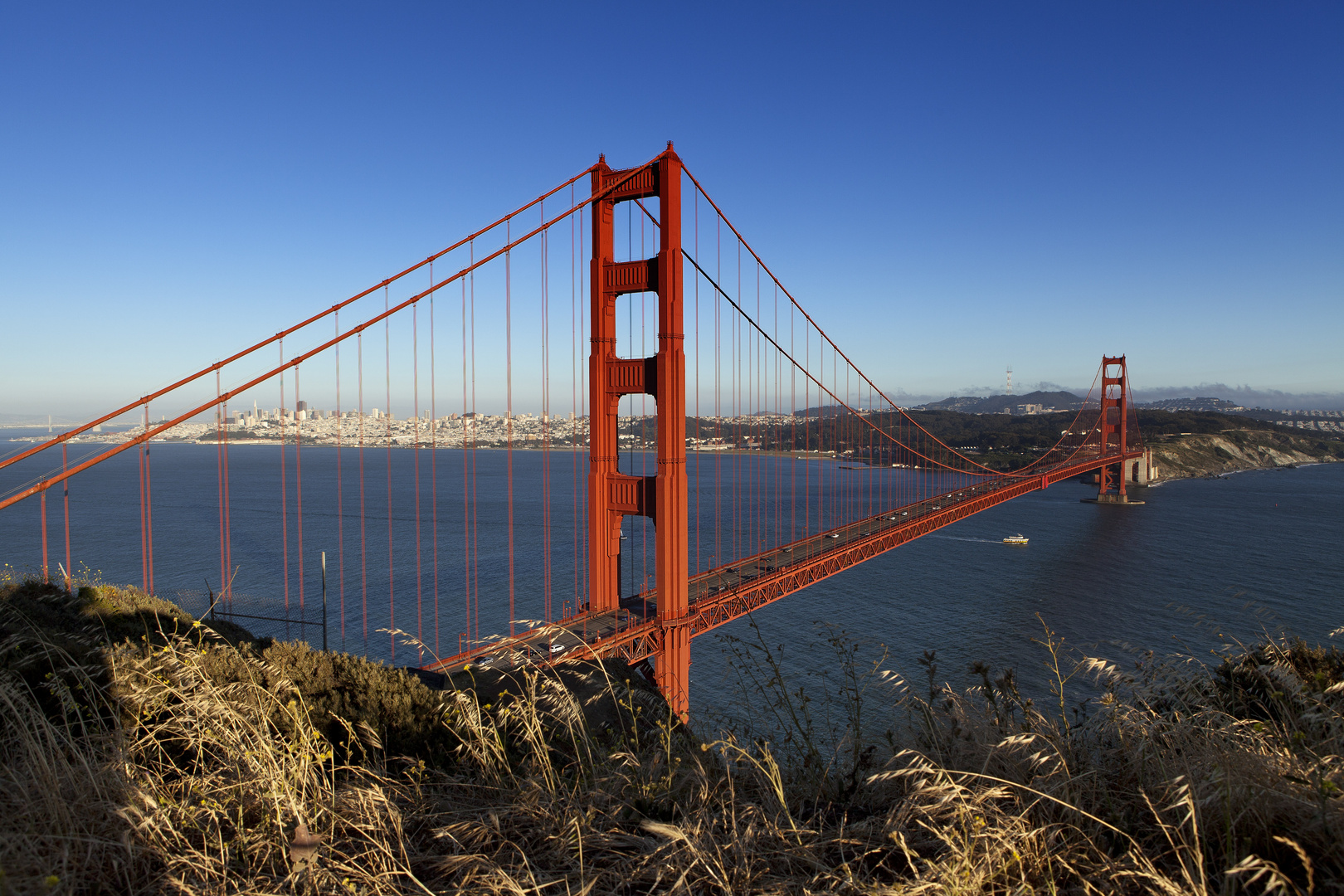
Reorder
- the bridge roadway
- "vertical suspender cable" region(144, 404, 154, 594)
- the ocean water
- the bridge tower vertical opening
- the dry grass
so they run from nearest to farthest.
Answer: the dry grass
"vertical suspender cable" region(144, 404, 154, 594)
the bridge roadway
the bridge tower vertical opening
the ocean water

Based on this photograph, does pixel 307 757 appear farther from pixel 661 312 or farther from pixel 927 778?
pixel 661 312

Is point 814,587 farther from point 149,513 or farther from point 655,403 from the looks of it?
point 149,513

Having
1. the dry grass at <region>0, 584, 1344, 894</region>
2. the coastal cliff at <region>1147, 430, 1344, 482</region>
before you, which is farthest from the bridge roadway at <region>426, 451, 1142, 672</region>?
the coastal cliff at <region>1147, 430, 1344, 482</region>

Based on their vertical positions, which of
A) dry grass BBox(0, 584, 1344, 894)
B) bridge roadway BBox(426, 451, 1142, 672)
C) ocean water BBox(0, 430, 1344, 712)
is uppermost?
dry grass BBox(0, 584, 1344, 894)

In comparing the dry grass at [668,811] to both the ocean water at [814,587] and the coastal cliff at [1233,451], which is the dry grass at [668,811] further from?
the coastal cliff at [1233,451]

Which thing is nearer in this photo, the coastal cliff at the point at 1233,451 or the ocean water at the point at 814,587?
the ocean water at the point at 814,587

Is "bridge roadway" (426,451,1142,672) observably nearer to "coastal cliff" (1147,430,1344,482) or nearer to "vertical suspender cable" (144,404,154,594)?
"vertical suspender cable" (144,404,154,594)

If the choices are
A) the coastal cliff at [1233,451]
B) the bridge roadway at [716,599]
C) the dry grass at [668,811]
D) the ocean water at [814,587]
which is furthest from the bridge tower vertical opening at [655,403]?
the coastal cliff at [1233,451]
